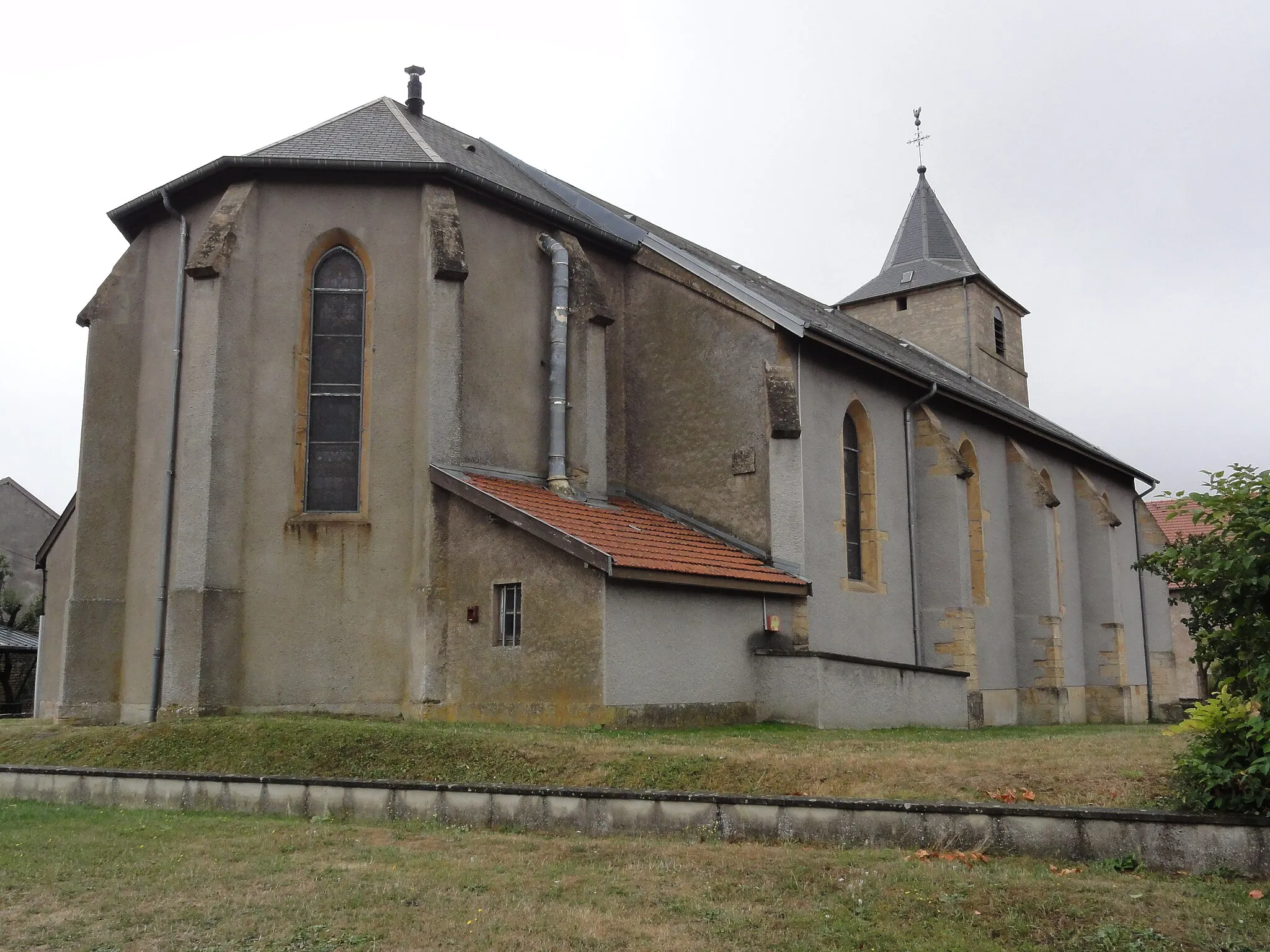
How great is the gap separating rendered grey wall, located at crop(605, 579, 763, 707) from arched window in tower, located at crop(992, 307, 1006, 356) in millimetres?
22282

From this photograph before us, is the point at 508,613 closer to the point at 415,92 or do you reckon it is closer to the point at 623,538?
the point at 623,538

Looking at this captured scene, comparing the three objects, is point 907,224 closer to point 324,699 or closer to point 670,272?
point 670,272

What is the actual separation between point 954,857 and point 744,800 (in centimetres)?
159

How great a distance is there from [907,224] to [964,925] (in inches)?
1337

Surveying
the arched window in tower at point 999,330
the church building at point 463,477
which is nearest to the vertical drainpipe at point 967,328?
the arched window in tower at point 999,330

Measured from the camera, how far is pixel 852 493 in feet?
68.2

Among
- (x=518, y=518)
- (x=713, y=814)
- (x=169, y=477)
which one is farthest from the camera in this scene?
(x=169, y=477)

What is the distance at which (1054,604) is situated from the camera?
2511cm

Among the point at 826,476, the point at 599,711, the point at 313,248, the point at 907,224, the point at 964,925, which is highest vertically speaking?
the point at 907,224

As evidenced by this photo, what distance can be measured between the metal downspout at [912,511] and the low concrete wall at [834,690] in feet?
11.3

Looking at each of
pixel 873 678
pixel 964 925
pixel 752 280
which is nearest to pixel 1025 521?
pixel 752 280

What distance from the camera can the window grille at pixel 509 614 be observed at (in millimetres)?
15133

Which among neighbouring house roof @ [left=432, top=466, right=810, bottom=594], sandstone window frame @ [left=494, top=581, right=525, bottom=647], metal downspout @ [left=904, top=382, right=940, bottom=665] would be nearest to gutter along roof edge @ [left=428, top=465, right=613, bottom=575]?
neighbouring house roof @ [left=432, top=466, right=810, bottom=594]

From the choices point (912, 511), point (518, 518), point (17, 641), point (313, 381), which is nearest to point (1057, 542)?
point (912, 511)
